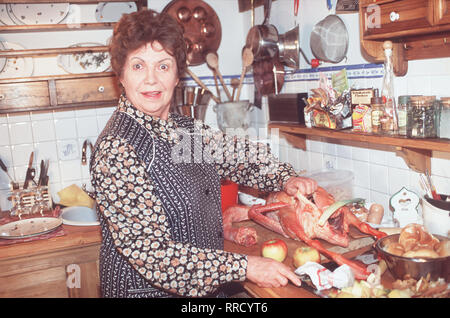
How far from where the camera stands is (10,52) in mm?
2387

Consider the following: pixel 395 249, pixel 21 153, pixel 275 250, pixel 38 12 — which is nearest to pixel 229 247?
pixel 275 250

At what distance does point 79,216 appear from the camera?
2.61m

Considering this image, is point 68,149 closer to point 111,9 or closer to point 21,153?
point 21,153

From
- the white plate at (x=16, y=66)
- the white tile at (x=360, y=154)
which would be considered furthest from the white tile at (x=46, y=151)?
the white tile at (x=360, y=154)

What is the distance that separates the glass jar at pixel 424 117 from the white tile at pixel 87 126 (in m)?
2.00

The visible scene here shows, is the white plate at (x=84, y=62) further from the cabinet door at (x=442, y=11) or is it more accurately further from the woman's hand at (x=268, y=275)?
the cabinet door at (x=442, y=11)

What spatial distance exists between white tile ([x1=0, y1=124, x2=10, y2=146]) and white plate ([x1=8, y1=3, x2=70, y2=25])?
0.63 metres

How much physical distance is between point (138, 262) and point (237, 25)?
226 cm

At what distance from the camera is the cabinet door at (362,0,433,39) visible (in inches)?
57.1

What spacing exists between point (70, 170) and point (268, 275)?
6.12 feet

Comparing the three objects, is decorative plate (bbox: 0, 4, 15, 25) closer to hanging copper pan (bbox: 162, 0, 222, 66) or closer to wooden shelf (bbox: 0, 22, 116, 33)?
wooden shelf (bbox: 0, 22, 116, 33)

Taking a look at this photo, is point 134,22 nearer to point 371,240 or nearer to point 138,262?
point 138,262

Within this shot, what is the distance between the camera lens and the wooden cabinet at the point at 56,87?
2.46m

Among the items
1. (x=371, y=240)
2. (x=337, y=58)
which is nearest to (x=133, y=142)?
(x=371, y=240)
